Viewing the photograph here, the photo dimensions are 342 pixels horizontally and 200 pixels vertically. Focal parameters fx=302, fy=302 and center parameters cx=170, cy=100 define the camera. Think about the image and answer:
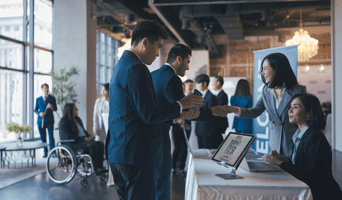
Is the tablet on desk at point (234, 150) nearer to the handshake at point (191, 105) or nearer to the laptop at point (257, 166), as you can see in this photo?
the laptop at point (257, 166)

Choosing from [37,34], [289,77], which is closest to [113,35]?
[37,34]

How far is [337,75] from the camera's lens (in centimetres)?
700

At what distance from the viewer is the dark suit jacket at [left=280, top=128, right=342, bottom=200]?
1.69 m

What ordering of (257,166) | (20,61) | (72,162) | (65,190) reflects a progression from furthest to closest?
(20,61) < (72,162) < (65,190) < (257,166)

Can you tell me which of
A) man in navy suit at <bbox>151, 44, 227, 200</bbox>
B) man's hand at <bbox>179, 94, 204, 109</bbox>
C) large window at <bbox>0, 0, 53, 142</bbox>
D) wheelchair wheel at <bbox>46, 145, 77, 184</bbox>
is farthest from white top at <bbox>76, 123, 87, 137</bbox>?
large window at <bbox>0, 0, 53, 142</bbox>

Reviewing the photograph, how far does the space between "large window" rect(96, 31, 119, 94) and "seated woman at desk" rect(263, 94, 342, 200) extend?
12.3 meters

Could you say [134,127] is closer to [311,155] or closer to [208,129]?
[311,155]

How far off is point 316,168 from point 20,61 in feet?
30.5

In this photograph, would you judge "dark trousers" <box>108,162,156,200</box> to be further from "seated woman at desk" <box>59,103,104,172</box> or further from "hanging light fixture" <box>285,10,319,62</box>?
"hanging light fixture" <box>285,10,319,62</box>

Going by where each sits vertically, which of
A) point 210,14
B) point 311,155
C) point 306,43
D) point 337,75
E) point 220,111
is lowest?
point 311,155

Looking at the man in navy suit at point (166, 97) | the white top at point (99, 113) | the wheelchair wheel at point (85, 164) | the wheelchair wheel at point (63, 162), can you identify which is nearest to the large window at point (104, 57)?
the white top at point (99, 113)

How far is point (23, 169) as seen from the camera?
5.77 metres

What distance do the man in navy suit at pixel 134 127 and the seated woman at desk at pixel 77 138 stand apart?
128 inches

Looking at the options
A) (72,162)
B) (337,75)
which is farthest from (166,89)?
(337,75)
